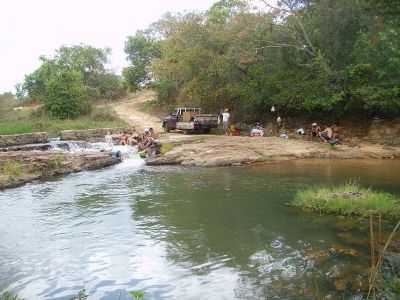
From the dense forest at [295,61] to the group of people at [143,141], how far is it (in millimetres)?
6339

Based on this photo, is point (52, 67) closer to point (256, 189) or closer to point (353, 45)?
point (353, 45)

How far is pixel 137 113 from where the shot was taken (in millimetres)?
43406

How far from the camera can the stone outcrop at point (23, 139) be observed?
82.5 ft

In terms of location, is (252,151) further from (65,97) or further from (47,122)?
(65,97)

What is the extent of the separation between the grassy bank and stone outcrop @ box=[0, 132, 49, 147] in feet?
4.77

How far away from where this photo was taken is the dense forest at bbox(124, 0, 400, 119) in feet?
75.8

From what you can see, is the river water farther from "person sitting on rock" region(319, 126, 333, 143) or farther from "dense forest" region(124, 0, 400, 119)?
"dense forest" region(124, 0, 400, 119)

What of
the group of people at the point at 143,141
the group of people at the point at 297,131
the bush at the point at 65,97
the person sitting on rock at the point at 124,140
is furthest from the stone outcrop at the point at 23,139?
the group of people at the point at 297,131

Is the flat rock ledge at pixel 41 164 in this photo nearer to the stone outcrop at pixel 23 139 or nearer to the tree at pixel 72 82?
the stone outcrop at pixel 23 139

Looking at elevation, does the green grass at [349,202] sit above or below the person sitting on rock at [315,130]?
below

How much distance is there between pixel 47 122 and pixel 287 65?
55.1 ft

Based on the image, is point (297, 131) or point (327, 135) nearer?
point (327, 135)

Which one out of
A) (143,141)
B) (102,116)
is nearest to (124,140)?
(143,141)

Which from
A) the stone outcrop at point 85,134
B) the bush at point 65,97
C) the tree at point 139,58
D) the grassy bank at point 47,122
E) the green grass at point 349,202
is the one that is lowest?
the green grass at point 349,202
